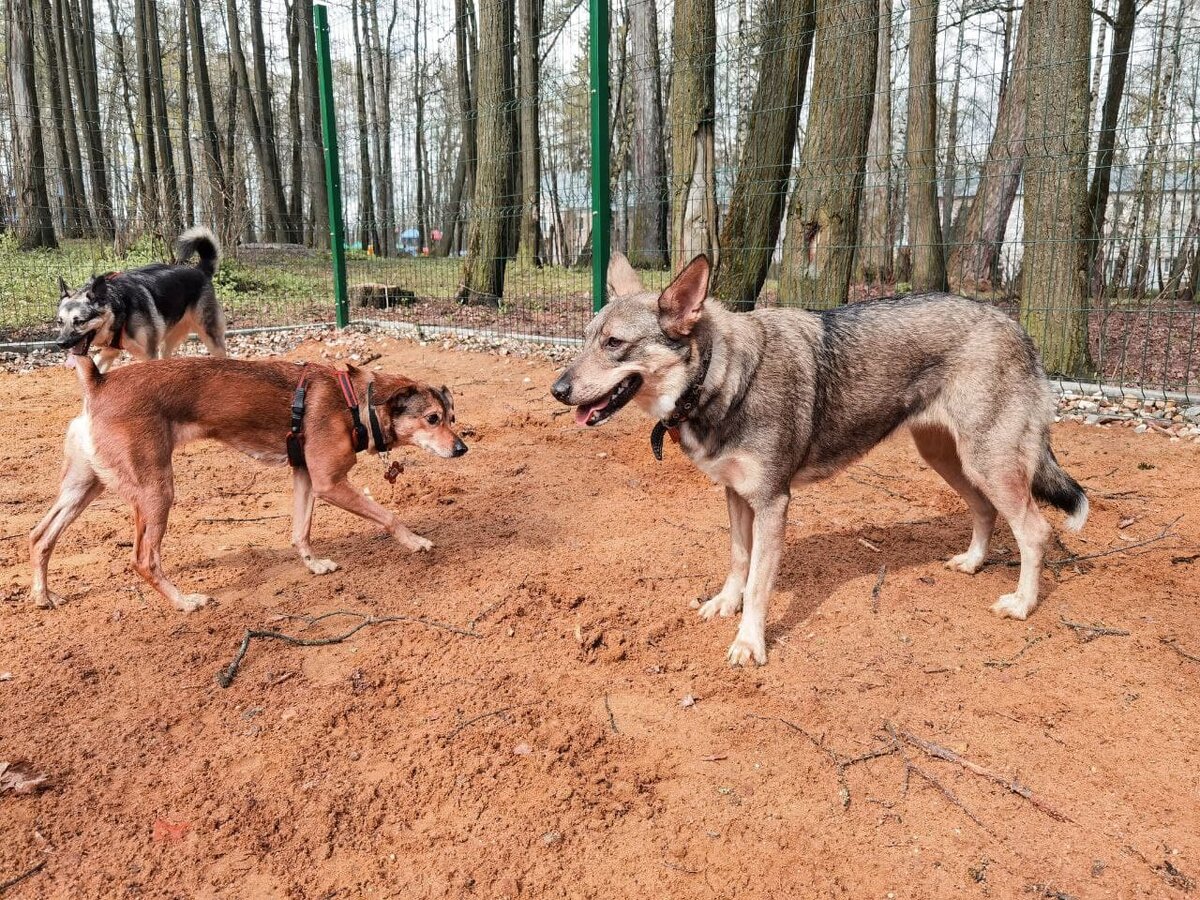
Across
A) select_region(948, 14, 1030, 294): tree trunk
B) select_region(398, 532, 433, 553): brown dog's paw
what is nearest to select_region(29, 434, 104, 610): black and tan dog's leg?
select_region(398, 532, 433, 553): brown dog's paw

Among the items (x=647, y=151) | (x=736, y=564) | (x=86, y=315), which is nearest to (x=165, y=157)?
(x=86, y=315)

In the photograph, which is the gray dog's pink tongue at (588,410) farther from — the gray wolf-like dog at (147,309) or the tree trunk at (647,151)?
the gray wolf-like dog at (147,309)

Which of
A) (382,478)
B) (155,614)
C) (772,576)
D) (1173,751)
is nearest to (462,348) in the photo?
(382,478)

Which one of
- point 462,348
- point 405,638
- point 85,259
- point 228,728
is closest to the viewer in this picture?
point 228,728

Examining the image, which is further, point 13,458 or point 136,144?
point 136,144

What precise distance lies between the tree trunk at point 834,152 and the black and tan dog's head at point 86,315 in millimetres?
7021

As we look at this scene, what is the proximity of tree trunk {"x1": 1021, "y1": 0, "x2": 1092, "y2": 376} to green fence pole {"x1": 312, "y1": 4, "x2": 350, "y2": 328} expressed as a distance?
354 inches

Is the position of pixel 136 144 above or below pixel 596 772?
above

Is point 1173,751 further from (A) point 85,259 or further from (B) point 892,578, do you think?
(A) point 85,259

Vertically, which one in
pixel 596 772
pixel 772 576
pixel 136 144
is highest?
pixel 136 144

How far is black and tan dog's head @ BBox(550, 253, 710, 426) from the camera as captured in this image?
327 cm

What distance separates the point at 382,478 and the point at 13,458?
2.92 metres

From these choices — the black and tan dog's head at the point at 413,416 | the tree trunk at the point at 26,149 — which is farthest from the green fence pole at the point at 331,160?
the black and tan dog's head at the point at 413,416

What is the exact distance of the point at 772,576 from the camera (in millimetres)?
3428
